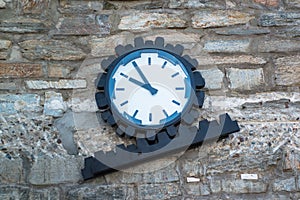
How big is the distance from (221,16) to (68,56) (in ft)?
2.72

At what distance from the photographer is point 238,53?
9.79 ft

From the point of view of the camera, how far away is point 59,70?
9.60 ft

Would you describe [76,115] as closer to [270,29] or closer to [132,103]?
[132,103]

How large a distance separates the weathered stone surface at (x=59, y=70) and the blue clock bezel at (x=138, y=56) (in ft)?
0.75

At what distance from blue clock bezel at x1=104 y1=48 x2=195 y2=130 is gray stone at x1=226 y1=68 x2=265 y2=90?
219mm

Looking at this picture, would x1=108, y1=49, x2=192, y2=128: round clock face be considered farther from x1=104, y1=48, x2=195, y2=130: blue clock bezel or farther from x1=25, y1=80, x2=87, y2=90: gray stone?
x1=25, y1=80, x2=87, y2=90: gray stone

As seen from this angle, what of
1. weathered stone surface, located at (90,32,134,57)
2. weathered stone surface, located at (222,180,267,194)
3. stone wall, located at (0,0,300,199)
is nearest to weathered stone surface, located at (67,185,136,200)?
stone wall, located at (0,0,300,199)

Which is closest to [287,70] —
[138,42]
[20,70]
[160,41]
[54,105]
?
[160,41]

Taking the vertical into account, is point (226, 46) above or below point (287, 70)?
above

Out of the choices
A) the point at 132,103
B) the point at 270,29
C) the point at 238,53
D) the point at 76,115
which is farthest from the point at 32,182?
the point at 270,29

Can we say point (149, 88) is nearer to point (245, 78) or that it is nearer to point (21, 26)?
point (245, 78)

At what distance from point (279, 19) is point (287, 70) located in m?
0.30

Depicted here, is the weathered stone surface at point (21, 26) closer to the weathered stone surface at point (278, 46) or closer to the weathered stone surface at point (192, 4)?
the weathered stone surface at point (192, 4)

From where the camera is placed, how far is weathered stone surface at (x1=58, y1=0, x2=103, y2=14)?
3071mm
